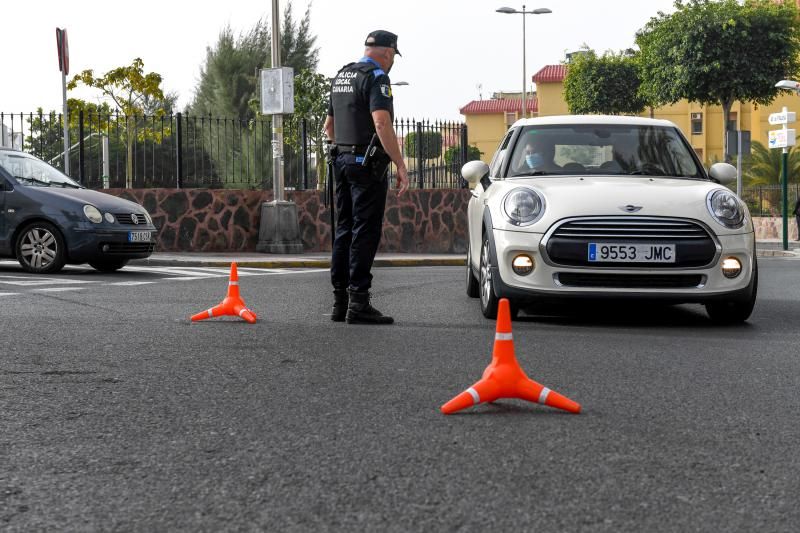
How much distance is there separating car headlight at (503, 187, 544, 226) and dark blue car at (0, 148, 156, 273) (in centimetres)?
690

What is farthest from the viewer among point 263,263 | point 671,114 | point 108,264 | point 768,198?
point 671,114

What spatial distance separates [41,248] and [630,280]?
815cm

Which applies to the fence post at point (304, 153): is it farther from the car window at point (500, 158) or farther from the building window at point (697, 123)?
the building window at point (697, 123)

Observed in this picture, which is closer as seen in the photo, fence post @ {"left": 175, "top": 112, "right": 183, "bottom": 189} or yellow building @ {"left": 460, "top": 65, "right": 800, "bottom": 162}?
fence post @ {"left": 175, "top": 112, "right": 183, "bottom": 189}

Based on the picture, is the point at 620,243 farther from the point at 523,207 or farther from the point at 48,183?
the point at 48,183

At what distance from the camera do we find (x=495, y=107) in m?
112

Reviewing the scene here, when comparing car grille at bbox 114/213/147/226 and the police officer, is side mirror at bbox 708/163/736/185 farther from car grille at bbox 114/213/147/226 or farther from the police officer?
car grille at bbox 114/213/147/226

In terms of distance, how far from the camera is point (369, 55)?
26.9 feet

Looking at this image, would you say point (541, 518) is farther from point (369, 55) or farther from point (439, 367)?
point (369, 55)

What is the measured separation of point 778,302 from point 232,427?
23.1ft

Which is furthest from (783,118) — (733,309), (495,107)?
(495,107)

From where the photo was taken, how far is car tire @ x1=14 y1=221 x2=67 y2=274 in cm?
1372

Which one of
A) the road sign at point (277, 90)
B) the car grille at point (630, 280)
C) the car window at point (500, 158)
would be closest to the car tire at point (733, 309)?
the car grille at point (630, 280)

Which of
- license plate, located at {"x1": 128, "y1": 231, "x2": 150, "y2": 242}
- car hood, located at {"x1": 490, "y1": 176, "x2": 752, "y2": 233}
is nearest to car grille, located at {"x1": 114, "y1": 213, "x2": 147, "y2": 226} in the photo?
license plate, located at {"x1": 128, "y1": 231, "x2": 150, "y2": 242}
